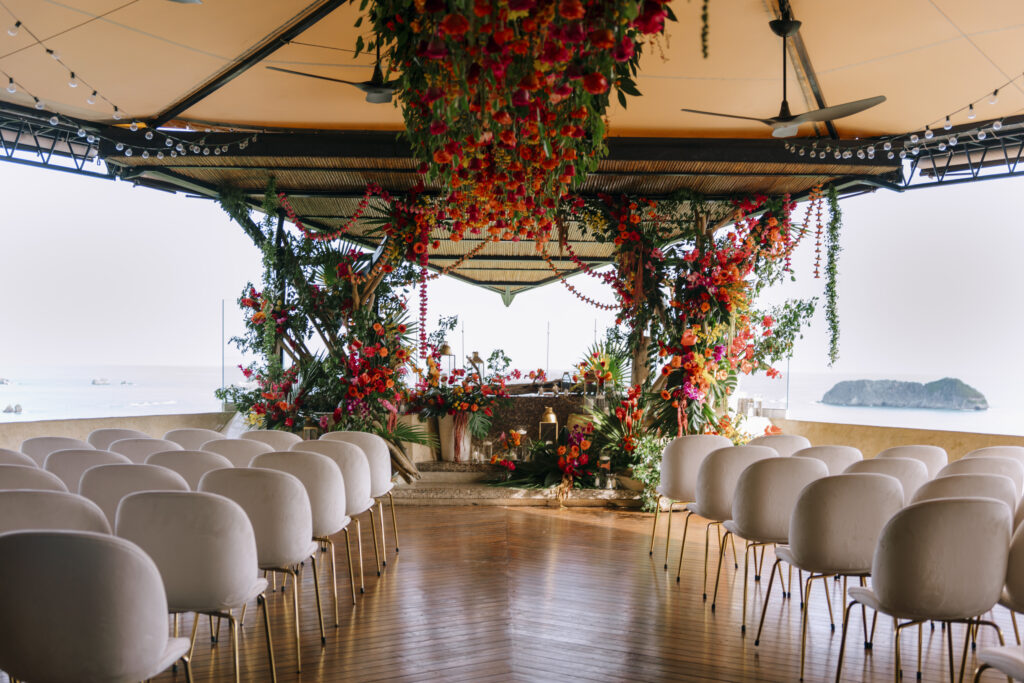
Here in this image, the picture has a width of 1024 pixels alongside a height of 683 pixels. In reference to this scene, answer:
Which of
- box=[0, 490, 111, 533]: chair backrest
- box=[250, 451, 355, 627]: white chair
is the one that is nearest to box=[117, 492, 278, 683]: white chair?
box=[0, 490, 111, 533]: chair backrest

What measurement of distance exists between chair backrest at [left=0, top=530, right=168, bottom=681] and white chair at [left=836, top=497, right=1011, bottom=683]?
2641 mm

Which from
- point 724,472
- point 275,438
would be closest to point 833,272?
point 724,472

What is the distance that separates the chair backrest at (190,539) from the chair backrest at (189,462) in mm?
1199

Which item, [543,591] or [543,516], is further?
[543,516]

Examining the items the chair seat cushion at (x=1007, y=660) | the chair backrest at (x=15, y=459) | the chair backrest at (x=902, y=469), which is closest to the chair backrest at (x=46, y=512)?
the chair backrest at (x=15, y=459)

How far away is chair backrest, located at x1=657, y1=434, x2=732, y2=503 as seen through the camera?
5246 millimetres

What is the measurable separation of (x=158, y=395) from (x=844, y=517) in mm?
9370

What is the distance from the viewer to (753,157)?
7.02 meters

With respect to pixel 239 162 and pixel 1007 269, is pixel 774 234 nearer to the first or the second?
pixel 1007 269

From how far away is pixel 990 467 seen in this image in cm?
412

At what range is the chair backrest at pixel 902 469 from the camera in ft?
13.1

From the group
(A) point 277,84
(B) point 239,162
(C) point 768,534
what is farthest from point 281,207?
(C) point 768,534

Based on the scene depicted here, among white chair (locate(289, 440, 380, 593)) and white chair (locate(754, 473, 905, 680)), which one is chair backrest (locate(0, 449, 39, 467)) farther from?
white chair (locate(754, 473, 905, 680))

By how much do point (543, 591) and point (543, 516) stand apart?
2.49 m
